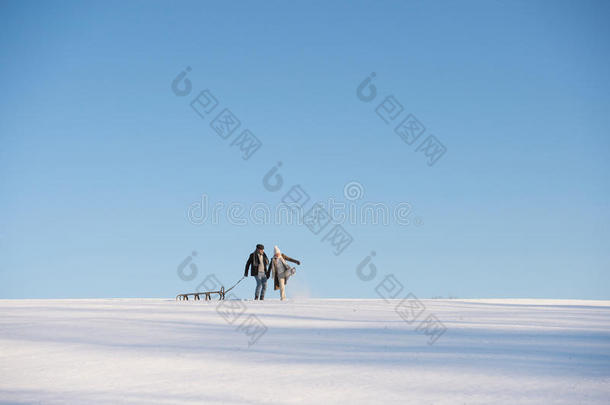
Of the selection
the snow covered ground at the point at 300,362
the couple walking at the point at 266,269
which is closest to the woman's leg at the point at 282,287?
the couple walking at the point at 266,269

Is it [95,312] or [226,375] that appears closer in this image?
[226,375]

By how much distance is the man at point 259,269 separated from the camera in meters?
21.2

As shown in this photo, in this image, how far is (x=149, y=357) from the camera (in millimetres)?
7039

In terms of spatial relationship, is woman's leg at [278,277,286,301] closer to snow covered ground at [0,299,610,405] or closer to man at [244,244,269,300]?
man at [244,244,269,300]

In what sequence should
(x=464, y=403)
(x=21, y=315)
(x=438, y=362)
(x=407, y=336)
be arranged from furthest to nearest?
1. (x=21, y=315)
2. (x=407, y=336)
3. (x=438, y=362)
4. (x=464, y=403)

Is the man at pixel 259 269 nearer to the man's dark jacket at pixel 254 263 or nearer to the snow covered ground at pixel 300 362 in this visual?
the man's dark jacket at pixel 254 263

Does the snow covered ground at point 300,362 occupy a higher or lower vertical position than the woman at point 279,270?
lower

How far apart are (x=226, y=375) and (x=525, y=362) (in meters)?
3.22

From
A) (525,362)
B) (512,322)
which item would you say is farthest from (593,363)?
(512,322)

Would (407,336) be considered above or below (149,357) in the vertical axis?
below

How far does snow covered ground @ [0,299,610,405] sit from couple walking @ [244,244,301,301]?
998 cm

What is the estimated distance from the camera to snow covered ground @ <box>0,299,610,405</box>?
514cm

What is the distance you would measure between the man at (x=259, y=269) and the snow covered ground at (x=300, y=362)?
32.6ft

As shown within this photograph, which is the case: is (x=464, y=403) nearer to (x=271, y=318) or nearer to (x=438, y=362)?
(x=438, y=362)
